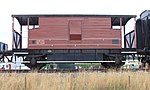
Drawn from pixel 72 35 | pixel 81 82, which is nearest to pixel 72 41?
pixel 72 35

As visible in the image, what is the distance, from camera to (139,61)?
17.3 meters

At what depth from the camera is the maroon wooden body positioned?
16.6 metres

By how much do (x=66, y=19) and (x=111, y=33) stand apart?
2869mm

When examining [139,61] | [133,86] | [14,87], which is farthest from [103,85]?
[139,61]

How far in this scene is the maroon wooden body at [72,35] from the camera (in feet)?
54.5

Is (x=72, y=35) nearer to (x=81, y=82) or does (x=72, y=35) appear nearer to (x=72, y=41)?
(x=72, y=41)

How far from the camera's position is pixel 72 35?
16594 millimetres

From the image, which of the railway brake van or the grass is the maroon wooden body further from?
the grass

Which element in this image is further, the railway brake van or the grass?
the railway brake van

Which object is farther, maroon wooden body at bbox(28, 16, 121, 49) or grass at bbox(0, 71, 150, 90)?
maroon wooden body at bbox(28, 16, 121, 49)

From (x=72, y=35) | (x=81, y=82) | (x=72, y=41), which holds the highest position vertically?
(x=72, y=35)

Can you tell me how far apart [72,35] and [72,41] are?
36 centimetres

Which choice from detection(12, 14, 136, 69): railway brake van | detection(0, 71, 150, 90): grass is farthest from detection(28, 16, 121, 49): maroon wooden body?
detection(0, 71, 150, 90): grass

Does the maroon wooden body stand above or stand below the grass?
above
